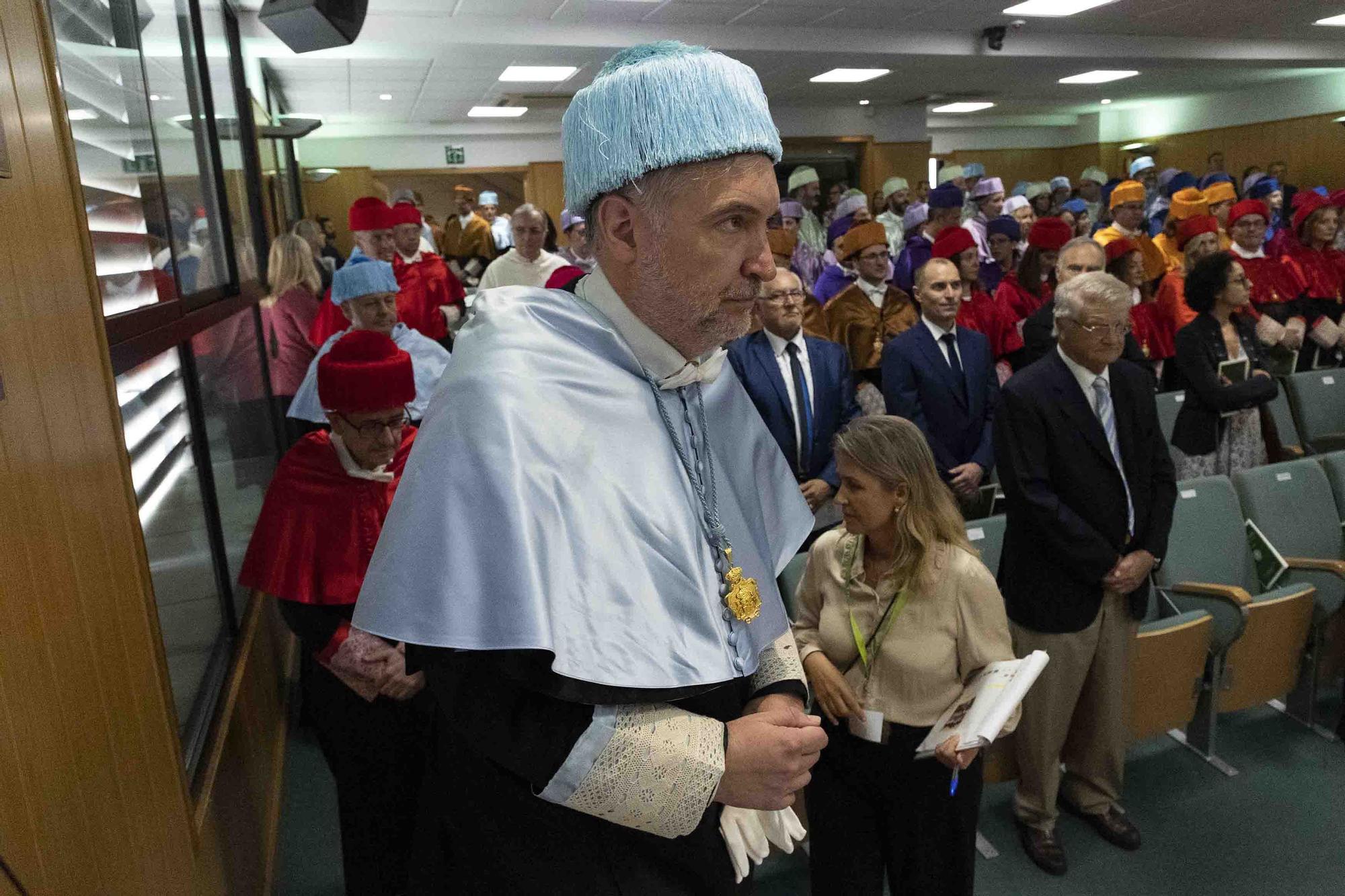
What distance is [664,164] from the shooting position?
947 mm

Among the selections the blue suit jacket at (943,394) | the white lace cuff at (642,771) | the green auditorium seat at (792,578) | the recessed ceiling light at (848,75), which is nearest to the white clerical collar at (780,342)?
the blue suit jacket at (943,394)

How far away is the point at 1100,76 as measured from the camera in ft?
41.1

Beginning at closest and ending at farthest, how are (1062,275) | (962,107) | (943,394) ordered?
1. (943,394)
2. (1062,275)
3. (962,107)

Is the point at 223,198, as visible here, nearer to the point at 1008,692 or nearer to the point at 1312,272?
the point at 1008,692

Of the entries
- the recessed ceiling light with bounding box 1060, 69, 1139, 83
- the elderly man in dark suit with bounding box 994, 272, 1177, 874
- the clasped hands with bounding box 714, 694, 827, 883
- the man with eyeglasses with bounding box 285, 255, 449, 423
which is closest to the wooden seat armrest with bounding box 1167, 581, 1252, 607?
the elderly man in dark suit with bounding box 994, 272, 1177, 874

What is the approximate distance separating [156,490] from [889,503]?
6.17 feet

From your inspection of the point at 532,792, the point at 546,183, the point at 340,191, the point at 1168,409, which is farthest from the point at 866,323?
the point at 340,191

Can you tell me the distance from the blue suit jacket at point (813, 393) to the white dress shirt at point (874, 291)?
125cm

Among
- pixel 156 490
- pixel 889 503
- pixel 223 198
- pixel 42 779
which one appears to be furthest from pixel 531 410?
pixel 223 198

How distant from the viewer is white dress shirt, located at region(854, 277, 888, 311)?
4.69 meters

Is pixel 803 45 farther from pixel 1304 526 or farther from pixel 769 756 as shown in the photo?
pixel 769 756

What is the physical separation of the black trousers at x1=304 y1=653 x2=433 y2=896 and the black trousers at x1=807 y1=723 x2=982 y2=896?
37.3 inches

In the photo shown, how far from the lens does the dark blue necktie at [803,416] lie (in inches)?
135

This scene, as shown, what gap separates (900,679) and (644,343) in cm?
130
